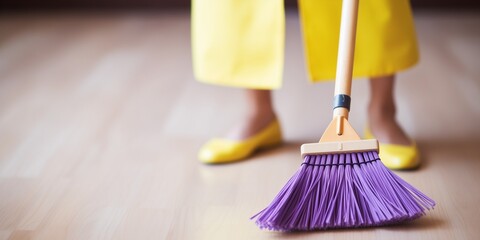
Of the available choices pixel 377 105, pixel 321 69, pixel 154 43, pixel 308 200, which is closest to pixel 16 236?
pixel 308 200

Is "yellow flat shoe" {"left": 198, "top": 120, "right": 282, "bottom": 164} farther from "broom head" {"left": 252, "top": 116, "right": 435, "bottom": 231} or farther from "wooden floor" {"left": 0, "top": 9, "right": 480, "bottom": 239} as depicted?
"broom head" {"left": 252, "top": 116, "right": 435, "bottom": 231}

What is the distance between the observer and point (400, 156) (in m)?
1.48

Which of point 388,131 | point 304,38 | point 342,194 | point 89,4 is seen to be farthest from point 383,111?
point 89,4

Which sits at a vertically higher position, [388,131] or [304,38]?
[304,38]

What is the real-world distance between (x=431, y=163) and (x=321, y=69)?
276mm

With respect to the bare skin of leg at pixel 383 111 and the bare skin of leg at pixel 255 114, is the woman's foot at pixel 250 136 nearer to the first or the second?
the bare skin of leg at pixel 255 114

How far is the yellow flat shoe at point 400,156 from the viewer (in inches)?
57.9

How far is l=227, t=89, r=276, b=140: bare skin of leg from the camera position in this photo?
161 centimetres

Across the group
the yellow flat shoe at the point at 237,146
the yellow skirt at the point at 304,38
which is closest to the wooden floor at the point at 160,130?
the yellow flat shoe at the point at 237,146

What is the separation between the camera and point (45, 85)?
203 cm

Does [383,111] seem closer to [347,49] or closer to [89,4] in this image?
A: [347,49]

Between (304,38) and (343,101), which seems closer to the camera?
(343,101)

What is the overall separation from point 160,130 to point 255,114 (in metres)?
0.23

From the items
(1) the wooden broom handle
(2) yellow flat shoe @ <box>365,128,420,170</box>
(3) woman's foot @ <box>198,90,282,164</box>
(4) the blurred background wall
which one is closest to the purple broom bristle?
(1) the wooden broom handle
